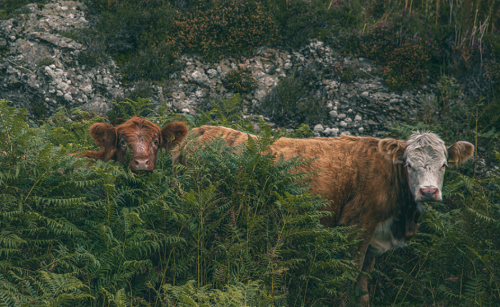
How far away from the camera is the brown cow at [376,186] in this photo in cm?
533

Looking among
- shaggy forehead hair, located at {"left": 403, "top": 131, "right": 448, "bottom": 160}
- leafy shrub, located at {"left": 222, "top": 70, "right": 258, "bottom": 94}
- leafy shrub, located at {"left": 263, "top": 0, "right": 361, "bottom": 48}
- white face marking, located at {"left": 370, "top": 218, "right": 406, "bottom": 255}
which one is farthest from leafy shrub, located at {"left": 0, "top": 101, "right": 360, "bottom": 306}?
leafy shrub, located at {"left": 263, "top": 0, "right": 361, "bottom": 48}

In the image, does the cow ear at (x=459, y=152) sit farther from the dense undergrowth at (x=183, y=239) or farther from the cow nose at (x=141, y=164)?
the cow nose at (x=141, y=164)

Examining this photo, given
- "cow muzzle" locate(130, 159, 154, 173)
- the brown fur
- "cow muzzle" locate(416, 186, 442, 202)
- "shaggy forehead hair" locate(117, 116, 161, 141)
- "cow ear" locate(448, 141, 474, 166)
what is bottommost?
the brown fur

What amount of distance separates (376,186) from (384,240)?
803 millimetres

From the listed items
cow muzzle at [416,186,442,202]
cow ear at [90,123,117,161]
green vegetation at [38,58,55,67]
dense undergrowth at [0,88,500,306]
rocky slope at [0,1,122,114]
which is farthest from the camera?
green vegetation at [38,58,55,67]

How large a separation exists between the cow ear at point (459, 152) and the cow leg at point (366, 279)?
5.97ft

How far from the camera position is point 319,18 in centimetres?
1331

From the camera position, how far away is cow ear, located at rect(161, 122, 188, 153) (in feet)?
19.3

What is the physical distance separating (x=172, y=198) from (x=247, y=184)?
0.90 meters

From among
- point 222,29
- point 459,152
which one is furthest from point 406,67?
point 459,152

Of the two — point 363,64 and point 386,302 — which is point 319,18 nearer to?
point 363,64

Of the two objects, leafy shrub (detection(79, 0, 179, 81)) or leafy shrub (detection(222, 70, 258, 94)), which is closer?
leafy shrub (detection(79, 0, 179, 81))

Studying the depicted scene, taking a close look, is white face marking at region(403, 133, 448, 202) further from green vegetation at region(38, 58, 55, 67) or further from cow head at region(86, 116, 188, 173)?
green vegetation at region(38, 58, 55, 67)

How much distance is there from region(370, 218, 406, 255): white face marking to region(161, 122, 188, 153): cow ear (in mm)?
3252
